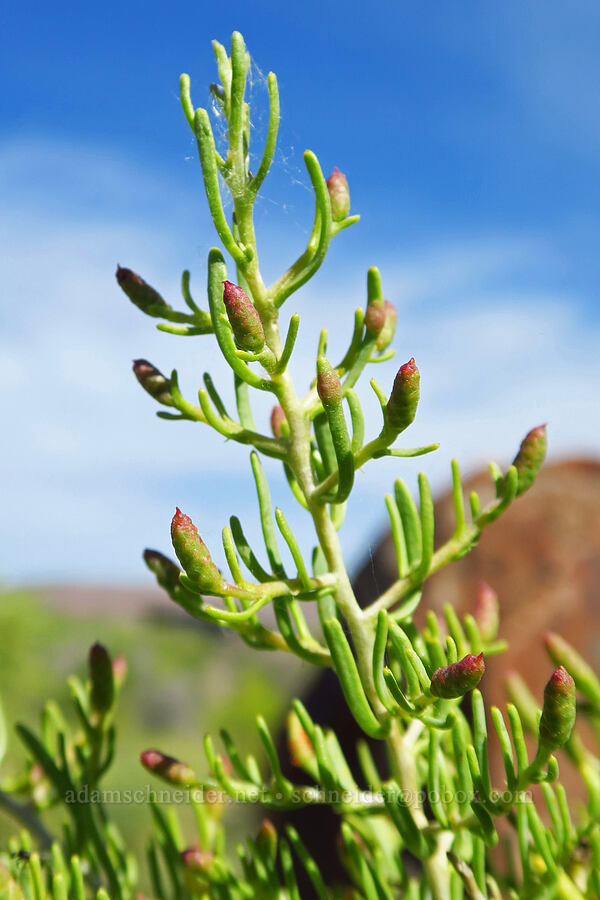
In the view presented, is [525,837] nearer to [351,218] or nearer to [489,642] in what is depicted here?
[489,642]

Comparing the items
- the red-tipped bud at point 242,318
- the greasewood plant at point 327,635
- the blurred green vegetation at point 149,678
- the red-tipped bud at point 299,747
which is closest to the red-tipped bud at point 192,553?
the greasewood plant at point 327,635

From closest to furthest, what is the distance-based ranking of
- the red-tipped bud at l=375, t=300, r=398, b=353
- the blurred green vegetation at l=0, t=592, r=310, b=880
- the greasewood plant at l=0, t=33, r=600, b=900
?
the greasewood plant at l=0, t=33, r=600, b=900 < the red-tipped bud at l=375, t=300, r=398, b=353 < the blurred green vegetation at l=0, t=592, r=310, b=880

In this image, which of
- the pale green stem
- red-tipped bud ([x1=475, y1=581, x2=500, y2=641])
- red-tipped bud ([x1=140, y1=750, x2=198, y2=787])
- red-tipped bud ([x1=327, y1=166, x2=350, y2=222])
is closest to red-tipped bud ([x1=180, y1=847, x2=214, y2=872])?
red-tipped bud ([x1=140, y1=750, x2=198, y2=787])

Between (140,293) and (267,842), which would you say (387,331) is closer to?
(140,293)

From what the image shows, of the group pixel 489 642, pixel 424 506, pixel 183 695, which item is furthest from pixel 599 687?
pixel 183 695

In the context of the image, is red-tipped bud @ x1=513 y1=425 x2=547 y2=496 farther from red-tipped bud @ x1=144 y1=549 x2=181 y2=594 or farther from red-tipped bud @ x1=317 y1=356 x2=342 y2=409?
red-tipped bud @ x1=144 y1=549 x2=181 y2=594

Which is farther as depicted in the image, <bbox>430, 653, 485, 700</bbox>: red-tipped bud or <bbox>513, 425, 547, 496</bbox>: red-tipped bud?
<bbox>513, 425, 547, 496</bbox>: red-tipped bud

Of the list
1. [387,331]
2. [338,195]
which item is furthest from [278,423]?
[338,195]
